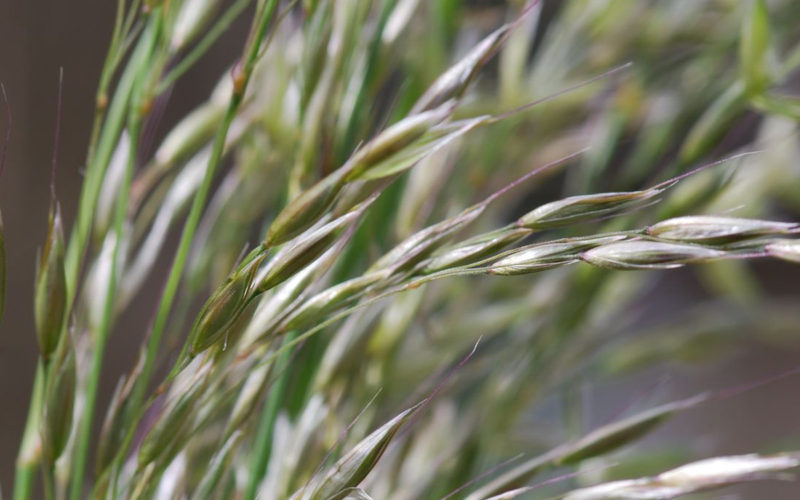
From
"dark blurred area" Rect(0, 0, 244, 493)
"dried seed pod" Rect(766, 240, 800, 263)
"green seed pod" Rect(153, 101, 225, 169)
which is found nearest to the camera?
"dried seed pod" Rect(766, 240, 800, 263)

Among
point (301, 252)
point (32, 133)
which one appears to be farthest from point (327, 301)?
point (32, 133)

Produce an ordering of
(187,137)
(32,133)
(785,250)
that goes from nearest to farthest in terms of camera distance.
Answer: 1. (785,250)
2. (187,137)
3. (32,133)

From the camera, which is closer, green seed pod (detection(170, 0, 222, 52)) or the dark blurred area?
green seed pod (detection(170, 0, 222, 52))

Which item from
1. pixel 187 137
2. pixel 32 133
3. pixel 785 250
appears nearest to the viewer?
pixel 785 250

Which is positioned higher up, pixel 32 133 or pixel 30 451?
pixel 32 133

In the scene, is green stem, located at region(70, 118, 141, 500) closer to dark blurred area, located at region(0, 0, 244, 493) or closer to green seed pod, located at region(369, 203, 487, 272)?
green seed pod, located at region(369, 203, 487, 272)

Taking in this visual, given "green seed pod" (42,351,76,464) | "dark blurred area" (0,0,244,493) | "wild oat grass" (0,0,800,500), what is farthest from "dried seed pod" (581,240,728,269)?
"dark blurred area" (0,0,244,493)

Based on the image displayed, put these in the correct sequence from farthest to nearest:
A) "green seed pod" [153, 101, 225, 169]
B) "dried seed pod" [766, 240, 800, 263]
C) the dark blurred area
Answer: the dark blurred area → "green seed pod" [153, 101, 225, 169] → "dried seed pod" [766, 240, 800, 263]

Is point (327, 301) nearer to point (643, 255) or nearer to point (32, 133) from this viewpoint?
point (643, 255)

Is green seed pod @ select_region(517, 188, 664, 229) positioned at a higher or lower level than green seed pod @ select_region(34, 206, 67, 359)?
higher
